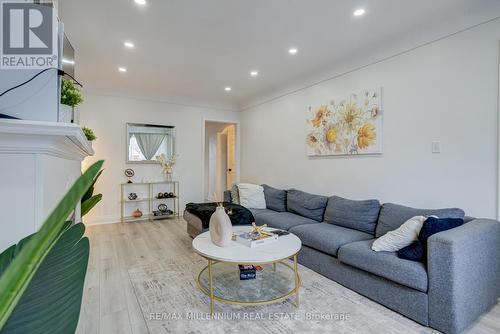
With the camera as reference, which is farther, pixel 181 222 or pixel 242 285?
pixel 181 222

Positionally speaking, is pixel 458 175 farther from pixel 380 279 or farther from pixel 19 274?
pixel 19 274

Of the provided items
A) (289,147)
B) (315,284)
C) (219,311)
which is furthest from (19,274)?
(289,147)

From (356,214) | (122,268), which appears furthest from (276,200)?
(122,268)

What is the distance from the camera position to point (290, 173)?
14.8ft

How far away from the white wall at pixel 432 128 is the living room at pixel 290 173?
0.05ft

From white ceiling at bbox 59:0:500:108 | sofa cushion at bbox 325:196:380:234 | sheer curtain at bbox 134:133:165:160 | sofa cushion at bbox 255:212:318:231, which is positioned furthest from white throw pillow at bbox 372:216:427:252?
sheer curtain at bbox 134:133:165:160

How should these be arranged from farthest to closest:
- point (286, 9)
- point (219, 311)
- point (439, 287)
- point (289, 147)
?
1. point (289, 147)
2. point (286, 9)
3. point (219, 311)
4. point (439, 287)

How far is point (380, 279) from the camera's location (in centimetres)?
212

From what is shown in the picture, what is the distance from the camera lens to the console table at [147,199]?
4.97 m

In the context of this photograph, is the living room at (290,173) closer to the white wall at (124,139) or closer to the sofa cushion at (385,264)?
the sofa cushion at (385,264)

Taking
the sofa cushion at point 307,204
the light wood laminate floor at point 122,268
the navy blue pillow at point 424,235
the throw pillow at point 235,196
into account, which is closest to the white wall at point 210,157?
the light wood laminate floor at point 122,268

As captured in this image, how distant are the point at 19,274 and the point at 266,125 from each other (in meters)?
5.03

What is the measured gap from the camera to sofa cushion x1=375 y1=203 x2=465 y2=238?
2309 mm

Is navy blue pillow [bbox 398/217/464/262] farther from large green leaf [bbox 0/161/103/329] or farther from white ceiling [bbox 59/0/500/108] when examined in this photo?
large green leaf [bbox 0/161/103/329]
